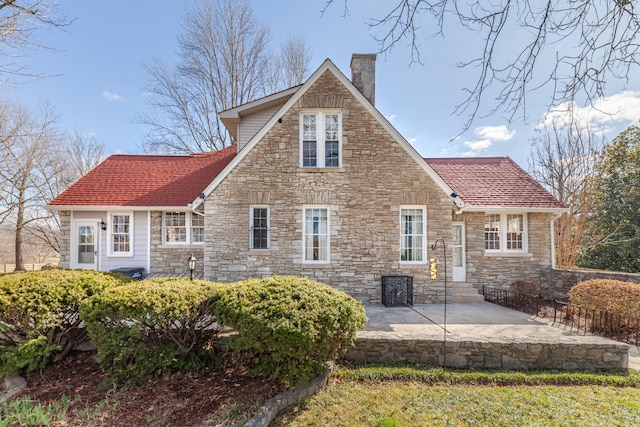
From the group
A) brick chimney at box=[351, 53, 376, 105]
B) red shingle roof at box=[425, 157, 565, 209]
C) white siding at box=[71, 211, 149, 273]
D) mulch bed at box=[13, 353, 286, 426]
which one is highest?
brick chimney at box=[351, 53, 376, 105]

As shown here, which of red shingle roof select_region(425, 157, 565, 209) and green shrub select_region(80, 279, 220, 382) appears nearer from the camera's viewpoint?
green shrub select_region(80, 279, 220, 382)

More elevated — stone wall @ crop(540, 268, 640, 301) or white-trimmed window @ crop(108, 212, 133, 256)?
white-trimmed window @ crop(108, 212, 133, 256)

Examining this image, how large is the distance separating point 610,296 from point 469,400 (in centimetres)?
614

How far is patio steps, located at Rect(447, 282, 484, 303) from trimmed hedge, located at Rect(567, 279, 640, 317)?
2.50 m

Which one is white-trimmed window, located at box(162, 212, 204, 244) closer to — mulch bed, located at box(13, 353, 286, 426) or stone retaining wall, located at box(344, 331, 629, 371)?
mulch bed, located at box(13, 353, 286, 426)

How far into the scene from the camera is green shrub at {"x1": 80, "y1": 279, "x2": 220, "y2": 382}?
4.17 m

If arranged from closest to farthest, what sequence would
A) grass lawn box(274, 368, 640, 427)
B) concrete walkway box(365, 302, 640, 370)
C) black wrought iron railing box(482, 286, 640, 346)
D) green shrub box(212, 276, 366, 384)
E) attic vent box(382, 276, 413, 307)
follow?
grass lawn box(274, 368, 640, 427), green shrub box(212, 276, 366, 384), concrete walkway box(365, 302, 640, 370), black wrought iron railing box(482, 286, 640, 346), attic vent box(382, 276, 413, 307)

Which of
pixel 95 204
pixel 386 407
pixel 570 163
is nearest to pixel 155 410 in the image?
pixel 386 407

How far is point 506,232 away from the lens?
439 inches

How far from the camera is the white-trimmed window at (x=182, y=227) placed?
11.5 m

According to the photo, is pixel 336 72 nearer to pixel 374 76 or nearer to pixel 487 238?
pixel 374 76

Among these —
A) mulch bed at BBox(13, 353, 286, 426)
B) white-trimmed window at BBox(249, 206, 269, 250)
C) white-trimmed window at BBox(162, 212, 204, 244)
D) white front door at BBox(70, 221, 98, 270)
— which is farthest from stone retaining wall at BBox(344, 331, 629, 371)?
white front door at BBox(70, 221, 98, 270)

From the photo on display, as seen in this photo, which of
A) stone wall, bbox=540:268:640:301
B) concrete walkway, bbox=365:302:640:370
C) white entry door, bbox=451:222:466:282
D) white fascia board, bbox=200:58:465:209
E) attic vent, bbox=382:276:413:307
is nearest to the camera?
concrete walkway, bbox=365:302:640:370

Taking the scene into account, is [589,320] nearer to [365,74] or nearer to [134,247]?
[365,74]
